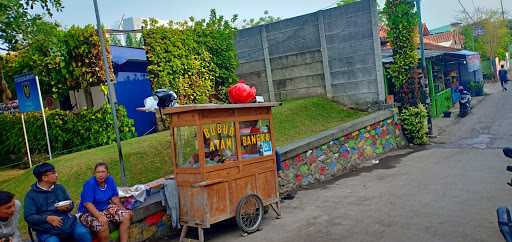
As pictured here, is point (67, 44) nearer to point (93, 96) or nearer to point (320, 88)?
point (93, 96)

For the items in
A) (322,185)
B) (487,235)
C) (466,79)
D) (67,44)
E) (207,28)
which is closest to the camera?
(487,235)

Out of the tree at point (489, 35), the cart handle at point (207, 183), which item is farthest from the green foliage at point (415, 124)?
the tree at point (489, 35)

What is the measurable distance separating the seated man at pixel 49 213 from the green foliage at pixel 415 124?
10.5 meters

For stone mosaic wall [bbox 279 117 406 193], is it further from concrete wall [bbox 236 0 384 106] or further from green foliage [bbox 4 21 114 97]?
green foliage [bbox 4 21 114 97]

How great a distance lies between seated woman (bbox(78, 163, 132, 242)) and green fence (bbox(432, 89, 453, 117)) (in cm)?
1518

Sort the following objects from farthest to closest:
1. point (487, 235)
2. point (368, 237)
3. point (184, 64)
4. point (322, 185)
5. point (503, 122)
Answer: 1. point (503, 122)
2. point (184, 64)
3. point (322, 185)
4. point (368, 237)
5. point (487, 235)

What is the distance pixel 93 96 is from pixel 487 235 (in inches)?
453

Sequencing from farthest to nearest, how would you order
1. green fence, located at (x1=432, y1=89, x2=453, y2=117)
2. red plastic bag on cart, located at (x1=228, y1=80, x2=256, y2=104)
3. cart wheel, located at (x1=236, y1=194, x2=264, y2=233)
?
green fence, located at (x1=432, y1=89, x2=453, y2=117), red plastic bag on cart, located at (x1=228, y1=80, x2=256, y2=104), cart wheel, located at (x1=236, y1=194, x2=264, y2=233)

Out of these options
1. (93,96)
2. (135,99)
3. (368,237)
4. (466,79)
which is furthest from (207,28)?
(466,79)

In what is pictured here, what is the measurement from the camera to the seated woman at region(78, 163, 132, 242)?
5.46m

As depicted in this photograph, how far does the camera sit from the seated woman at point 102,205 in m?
5.46

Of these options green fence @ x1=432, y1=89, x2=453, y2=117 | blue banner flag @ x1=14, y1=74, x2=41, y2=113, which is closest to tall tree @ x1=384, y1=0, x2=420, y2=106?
green fence @ x1=432, y1=89, x2=453, y2=117

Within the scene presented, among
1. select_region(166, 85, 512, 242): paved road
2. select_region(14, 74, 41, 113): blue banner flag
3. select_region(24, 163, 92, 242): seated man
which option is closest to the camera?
select_region(24, 163, 92, 242): seated man

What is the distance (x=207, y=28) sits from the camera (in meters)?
14.0
